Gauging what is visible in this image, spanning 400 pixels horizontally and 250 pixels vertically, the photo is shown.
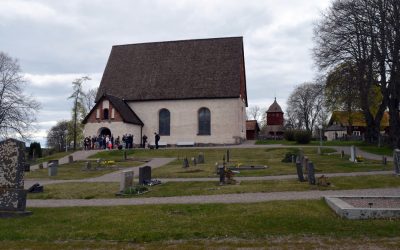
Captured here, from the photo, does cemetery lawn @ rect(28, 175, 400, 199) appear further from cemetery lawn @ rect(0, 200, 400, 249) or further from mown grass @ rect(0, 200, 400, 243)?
cemetery lawn @ rect(0, 200, 400, 249)

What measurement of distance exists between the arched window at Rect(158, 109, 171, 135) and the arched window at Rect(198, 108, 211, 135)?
3.69 meters

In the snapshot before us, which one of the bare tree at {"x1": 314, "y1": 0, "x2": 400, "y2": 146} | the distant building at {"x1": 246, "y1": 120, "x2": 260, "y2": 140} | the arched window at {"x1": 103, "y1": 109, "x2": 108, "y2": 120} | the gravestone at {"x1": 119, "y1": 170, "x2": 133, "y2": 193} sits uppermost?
the bare tree at {"x1": 314, "y1": 0, "x2": 400, "y2": 146}

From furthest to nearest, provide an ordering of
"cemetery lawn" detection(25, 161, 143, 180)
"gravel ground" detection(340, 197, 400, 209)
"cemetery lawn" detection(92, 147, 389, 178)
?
"cemetery lawn" detection(25, 161, 143, 180)
"cemetery lawn" detection(92, 147, 389, 178)
"gravel ground" detection(340, 197, 400, 209)

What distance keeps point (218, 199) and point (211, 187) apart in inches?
130

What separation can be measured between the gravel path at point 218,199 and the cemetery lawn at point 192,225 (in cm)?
119

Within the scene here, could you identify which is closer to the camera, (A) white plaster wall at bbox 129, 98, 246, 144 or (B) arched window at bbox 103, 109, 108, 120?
(B) arched window at bbox 103, 109, 108, 120

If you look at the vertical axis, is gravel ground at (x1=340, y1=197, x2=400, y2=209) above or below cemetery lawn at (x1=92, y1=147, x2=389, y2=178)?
below

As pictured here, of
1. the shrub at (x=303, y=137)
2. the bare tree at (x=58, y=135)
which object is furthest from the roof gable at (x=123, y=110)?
the bare tree at (x=58, y=135)

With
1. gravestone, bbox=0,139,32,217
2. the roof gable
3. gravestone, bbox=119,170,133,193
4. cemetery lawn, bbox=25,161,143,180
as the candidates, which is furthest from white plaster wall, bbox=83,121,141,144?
gravestone, bbox=0,139,32,217

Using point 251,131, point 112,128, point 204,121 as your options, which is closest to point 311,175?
point 204,121

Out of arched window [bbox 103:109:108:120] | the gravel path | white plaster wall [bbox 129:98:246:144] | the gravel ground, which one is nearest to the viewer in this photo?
the gravel ground

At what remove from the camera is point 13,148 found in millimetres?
12828

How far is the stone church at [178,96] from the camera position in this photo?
1870 inches

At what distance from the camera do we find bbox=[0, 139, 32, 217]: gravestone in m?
12.6
